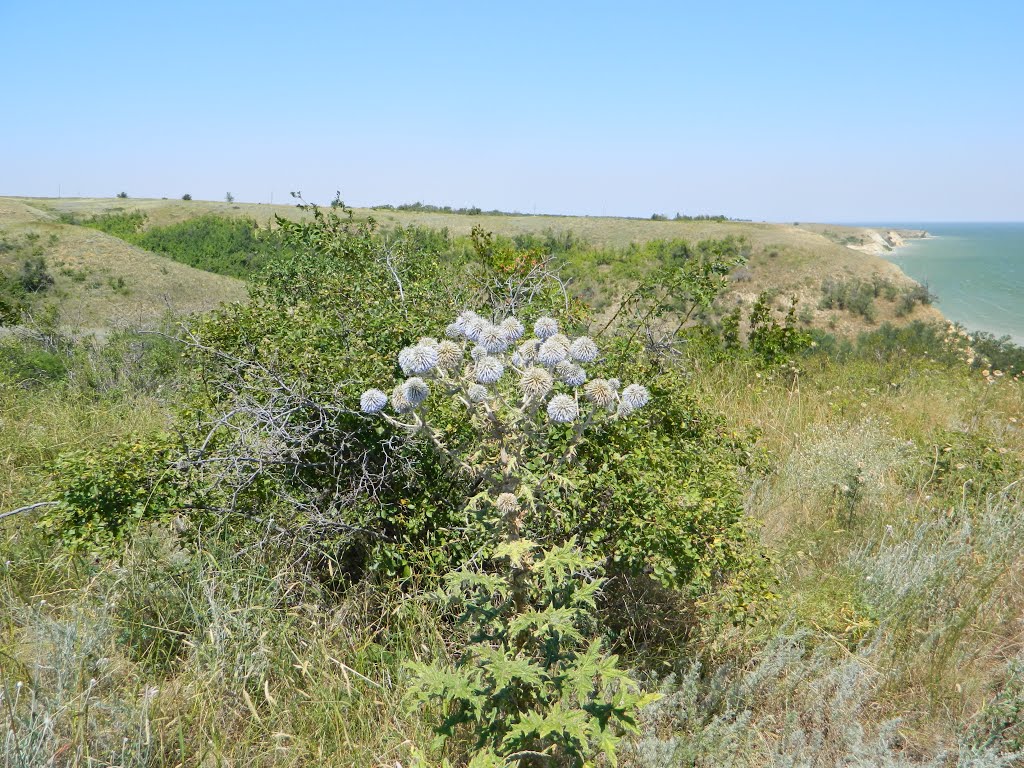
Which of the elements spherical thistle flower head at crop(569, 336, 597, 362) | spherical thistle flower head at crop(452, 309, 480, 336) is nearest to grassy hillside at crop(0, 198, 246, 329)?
spherical thistle flower head at crop(452, 309, 480, 336)

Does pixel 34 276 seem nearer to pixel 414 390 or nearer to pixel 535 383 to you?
pixel 414 390

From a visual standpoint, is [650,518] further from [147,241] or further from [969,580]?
[147,241]

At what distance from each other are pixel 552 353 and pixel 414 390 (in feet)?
1.48

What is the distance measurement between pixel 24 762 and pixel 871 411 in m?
6.14

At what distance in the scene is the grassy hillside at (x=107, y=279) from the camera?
19.5m

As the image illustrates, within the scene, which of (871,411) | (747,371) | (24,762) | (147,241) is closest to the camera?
(24,762)

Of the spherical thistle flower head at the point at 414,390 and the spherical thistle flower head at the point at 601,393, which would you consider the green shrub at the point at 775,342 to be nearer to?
the spherical thistle flower head at the point at 601,393

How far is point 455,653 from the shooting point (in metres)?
2.80

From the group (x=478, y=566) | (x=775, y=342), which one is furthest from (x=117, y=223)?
(x=478, y=566)

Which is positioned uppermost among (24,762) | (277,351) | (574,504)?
(277,351)

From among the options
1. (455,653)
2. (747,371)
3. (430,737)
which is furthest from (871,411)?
(430,737)

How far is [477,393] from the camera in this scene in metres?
2.08

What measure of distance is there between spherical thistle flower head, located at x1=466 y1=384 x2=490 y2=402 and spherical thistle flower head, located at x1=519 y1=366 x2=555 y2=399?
0.46ft

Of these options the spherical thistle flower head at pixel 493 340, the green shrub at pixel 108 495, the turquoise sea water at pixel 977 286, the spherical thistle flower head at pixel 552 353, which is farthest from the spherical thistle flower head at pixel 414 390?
the turquoise sea water at pixel 977 286
